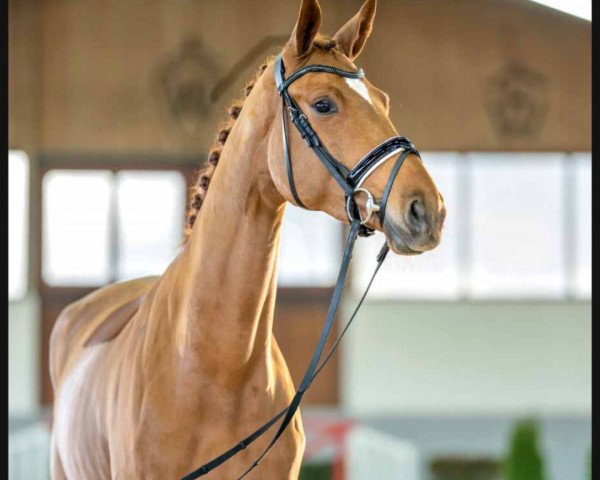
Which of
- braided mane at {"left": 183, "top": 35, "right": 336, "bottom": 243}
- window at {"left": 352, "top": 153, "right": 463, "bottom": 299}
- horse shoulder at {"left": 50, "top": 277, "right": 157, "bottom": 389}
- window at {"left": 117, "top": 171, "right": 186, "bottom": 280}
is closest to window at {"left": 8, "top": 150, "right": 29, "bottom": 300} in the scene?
window at {"left": 117, "top": 171, "right": 186, "bottom": 280}

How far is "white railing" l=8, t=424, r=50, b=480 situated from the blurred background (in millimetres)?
239

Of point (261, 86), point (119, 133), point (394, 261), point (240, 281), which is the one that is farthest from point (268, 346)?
point (119, 133)

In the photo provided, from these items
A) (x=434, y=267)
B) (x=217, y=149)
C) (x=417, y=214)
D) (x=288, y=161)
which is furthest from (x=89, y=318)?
(x=434, y=267)

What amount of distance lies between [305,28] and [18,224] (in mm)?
5404

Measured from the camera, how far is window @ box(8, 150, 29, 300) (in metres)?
7.27

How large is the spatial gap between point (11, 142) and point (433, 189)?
5.56 meters

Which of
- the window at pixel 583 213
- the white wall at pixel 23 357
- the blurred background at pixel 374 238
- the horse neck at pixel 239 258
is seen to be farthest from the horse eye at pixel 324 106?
the window at pixel 583 213

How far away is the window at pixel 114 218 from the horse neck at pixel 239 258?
200 inches

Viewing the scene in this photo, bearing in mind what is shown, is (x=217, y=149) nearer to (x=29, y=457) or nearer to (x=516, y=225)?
(x=29, y=457)

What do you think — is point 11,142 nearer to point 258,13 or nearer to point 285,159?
point 258,13

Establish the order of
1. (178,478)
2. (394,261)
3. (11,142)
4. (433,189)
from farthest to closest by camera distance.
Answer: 1. (11,142)
2. (178,478)
3. (394,261)
4. (433,189)

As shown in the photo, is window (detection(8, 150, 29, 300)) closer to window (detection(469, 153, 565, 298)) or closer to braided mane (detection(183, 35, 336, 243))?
window (detection(469, 153, 565, 298))

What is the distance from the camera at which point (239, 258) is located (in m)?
2.29

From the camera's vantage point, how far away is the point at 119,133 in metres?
7.37
